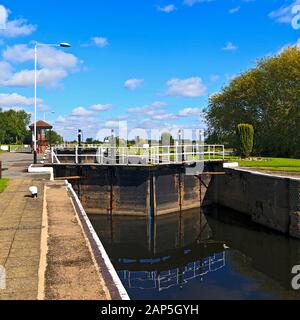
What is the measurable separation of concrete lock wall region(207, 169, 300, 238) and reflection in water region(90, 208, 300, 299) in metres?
0.65

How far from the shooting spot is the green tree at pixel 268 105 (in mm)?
39125

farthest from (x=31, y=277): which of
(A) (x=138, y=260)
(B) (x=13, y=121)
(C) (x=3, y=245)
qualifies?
(B) (x=13, y=121)

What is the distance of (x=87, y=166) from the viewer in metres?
22.0

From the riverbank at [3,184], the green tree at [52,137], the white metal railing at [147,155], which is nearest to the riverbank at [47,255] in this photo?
the riverbank at [3,184]

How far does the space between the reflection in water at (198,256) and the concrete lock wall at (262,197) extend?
647 millimetres

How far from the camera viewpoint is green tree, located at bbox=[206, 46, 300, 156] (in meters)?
39.1

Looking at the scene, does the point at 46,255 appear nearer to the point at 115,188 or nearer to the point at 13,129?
Answer: the point at 115,188

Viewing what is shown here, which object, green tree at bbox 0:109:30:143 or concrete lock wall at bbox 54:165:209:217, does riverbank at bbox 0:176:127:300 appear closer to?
concrete lock wall at bbox 54:165:209:217

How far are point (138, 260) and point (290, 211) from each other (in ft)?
25.0

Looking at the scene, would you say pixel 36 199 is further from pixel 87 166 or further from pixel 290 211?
pixel 290 211

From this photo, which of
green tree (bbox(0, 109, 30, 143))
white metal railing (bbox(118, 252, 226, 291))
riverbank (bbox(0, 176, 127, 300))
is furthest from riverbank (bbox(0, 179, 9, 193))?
green tree (bbox(0, 109, 30, 143))

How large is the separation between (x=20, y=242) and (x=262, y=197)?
14.9m

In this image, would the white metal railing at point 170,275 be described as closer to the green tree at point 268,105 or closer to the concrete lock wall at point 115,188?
the concrete lock wall at point 115,188

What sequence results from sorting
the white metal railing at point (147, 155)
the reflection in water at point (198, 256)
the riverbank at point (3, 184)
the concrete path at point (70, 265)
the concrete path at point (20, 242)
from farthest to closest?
1. the white metal railing at point (147, 155)
2. the riverbank at point (3, 184)
3. the reflection in water at point (198, 256)
4. the concrete path at point (20, 242)
5. the concrete path at point (70, 265)
